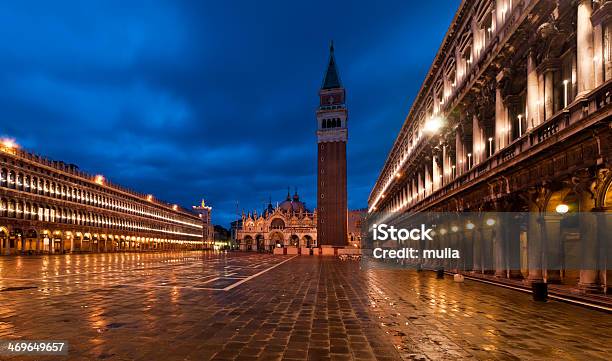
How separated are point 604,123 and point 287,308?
10.3 metres

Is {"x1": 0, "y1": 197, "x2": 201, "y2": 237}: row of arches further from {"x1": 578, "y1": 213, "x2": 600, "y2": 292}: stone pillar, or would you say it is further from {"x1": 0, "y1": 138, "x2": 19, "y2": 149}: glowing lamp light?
{"x1": 578, "y1": 213, "x2": 600, "y2": 292}: stone pillar

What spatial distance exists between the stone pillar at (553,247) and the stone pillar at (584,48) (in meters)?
5.44

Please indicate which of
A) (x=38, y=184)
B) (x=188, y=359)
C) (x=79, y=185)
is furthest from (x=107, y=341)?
(x=79, y=185)

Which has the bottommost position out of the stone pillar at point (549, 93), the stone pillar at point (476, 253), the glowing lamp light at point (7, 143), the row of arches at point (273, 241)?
the row of arches at point (273, 241)

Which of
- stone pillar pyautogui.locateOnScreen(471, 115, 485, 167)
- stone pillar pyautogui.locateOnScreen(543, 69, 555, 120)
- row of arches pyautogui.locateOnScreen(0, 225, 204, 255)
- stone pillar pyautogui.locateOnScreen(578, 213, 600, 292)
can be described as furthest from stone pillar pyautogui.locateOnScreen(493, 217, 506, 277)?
row of arches pyautogui.locateOnScreen(0, 225, 204, 255)

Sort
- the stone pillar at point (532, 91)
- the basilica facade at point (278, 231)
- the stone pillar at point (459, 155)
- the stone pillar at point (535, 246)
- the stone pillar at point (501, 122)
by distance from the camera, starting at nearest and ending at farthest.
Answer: the stone pillar at point (535, 246) < the stone pillar at point (532, 91) < the stone pillar at point (501, 122) < the stone pillar at point (459, 155) < the basilica facade at point (278, 231)

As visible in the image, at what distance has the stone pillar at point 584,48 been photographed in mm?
13062

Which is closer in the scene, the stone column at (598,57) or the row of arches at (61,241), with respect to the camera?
the stone column at (598,57)

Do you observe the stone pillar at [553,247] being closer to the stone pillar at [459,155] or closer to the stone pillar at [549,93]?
the stone pillar at [549,93]

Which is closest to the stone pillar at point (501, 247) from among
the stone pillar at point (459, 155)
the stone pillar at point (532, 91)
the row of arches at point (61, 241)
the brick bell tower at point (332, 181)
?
the stone pillar at point (532, 91)

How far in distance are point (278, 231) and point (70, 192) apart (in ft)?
243

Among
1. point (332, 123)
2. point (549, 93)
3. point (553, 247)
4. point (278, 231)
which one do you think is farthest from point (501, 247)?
point (278, 231)

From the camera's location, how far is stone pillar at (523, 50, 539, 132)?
16.8 meters

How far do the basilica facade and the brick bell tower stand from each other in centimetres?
3835
